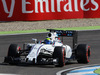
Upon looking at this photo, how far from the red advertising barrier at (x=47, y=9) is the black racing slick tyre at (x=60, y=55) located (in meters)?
14.7

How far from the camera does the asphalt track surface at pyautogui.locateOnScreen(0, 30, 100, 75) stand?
40.6 ft

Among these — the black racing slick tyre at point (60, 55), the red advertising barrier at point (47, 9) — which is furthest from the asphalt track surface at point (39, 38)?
the red advertising barrier at point (47, 9)

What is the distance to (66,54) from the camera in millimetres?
13992

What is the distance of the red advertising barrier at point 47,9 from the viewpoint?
1088 inches

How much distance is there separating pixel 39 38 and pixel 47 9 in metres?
6.08

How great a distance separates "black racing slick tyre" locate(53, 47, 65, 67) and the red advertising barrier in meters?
14.7

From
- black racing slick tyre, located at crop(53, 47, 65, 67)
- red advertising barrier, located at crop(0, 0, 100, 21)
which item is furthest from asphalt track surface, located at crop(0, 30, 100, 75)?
red advertising barrier, located at crop(0, 0, 100, 21)

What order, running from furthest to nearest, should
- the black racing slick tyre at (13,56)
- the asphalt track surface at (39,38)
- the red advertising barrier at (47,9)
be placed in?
the red advertising barrier at (47,9), the black racing slick tyre at (13,56), the asphalt track surface at (39,38)

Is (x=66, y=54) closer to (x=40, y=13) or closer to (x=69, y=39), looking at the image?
(x=69, y=39)

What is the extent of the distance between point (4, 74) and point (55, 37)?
3369 mm

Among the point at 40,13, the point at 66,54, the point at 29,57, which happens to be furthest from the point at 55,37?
the point at 40,13

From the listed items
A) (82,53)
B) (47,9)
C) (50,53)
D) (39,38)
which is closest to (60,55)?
(50,53)

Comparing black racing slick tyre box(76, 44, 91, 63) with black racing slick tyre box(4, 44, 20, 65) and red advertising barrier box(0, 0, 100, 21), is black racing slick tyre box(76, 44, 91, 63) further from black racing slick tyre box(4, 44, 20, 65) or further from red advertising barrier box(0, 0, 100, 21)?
red advertising barrier box(0, 0, 100, 21)

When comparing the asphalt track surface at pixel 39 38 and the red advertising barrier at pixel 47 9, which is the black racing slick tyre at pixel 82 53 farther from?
the red advertising barrier at pixel 47 9
